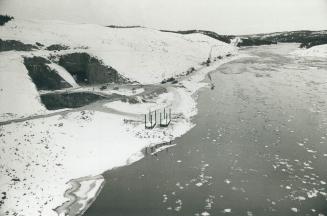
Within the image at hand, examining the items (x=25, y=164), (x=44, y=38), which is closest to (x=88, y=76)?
(x=44, y=38)

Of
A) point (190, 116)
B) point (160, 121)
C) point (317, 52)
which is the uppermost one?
point (317, 52)

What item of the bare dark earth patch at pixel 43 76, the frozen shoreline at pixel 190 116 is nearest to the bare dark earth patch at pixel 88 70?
the bare dark earth patch at pixel 43 76

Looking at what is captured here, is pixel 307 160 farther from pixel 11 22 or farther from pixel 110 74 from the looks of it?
pixel 11 22

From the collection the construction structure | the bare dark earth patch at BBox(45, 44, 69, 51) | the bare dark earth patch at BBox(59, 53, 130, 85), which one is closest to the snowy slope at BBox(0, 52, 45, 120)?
the bare dark earth patch at BBox(59, 53, 130, 85)

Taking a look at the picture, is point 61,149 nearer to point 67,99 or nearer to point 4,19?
point 67,99

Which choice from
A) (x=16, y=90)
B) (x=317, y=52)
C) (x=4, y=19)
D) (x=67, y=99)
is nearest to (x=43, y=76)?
(x=67, y=99)

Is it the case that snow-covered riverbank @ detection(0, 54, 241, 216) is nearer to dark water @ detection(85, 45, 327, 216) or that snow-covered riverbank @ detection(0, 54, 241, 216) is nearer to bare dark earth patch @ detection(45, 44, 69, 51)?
dark water @ detection(85, 45, 327, 216)
